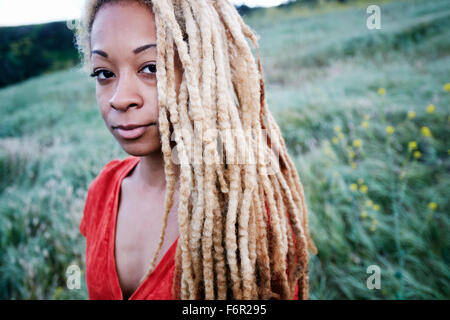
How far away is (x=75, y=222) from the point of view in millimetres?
2449

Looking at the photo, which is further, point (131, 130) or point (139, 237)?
point (139, 237)

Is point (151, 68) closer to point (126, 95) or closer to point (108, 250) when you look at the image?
point (126, 95)

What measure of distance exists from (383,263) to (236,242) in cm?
144

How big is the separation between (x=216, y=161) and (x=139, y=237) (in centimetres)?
57

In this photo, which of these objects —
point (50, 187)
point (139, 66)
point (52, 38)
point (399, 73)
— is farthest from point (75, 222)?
point (52, 38)

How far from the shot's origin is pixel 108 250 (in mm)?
1230

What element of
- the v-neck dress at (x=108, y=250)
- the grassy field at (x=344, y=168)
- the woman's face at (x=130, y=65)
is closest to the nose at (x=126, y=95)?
the woman's face at (x=130, y=65)

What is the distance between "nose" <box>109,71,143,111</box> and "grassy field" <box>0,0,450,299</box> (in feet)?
4.93

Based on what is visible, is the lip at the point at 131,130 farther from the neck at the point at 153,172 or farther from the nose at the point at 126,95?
the neck at the point at 153,172

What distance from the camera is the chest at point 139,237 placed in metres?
1.17

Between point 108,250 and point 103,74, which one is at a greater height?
point 103,74

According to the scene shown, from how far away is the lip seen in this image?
3.27 feet

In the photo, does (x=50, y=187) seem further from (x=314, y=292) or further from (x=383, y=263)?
(x=383, y=263)

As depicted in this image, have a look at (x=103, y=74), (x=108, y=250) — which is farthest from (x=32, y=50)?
(x=108, y=250)
